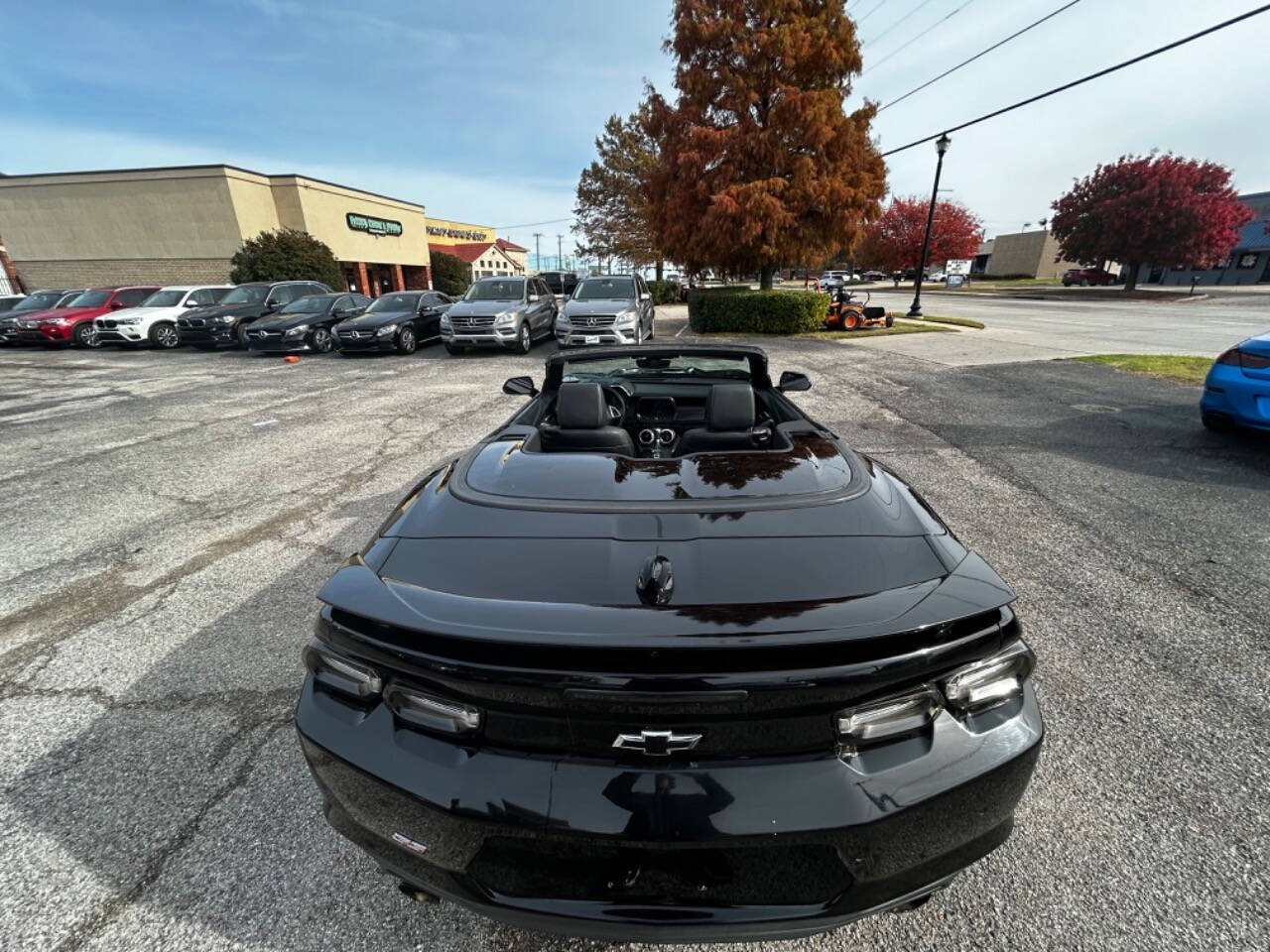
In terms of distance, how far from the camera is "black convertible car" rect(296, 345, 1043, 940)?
1.10 m

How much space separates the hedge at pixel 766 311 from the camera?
50.2 ft

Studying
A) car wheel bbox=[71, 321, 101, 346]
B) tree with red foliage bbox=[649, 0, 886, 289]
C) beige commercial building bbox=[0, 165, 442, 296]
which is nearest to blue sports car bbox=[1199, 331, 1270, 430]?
tree with red foliage bbox=[649, 0, 886, 289]

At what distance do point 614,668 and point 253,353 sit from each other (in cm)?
1749

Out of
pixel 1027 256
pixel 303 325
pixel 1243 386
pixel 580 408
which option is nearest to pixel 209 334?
pixel 303 325

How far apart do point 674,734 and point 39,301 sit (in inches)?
1040

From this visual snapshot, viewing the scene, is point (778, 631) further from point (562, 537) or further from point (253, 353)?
point (253, 353)

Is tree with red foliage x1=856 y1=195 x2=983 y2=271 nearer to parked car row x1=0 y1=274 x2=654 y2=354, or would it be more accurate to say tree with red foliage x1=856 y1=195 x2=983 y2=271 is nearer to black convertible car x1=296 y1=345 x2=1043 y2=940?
parked car row x1=0 y1=274 x2=654 y2=354

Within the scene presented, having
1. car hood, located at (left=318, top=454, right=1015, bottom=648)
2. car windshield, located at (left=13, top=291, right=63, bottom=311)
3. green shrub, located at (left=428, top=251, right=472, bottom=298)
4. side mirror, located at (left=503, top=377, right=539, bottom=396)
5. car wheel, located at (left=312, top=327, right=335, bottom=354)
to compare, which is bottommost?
car wheel, located at (left=312, top=327, right=335, bottom=354)

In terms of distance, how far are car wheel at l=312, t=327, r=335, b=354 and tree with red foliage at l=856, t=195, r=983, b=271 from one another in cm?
4534

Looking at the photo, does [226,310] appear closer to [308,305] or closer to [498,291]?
[308,305]

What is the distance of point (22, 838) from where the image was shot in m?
1.76

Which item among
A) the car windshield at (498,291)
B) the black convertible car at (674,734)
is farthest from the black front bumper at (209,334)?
the black convertible car at (674,734)

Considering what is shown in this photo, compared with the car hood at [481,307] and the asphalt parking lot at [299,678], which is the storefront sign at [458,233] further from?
the asphalt parking lot at [299,678]

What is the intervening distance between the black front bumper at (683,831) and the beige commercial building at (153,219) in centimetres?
3228
